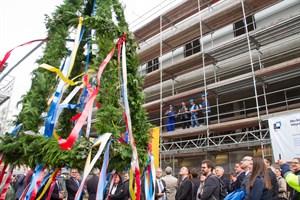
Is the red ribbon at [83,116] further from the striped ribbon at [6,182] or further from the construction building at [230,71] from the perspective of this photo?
the construction building at [230,71]

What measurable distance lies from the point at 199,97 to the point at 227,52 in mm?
2417

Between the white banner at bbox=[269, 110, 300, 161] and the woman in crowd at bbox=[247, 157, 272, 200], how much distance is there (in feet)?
14.8

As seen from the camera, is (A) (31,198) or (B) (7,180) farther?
(B) (7,180)

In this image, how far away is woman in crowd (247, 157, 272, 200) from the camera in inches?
134

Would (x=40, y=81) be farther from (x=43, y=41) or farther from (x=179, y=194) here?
(x=179, y=194)

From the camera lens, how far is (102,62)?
8.36ft

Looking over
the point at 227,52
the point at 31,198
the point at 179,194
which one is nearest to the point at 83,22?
the point at 31,198

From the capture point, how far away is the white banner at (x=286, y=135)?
7.45 meters

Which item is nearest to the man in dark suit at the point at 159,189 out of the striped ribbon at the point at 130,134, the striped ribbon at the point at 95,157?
the striped ribbon at the point at 130,134

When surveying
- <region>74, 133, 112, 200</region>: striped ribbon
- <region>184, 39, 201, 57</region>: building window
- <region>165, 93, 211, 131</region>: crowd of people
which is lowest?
<region>74, 133, 112, 200</region>: striped ribbon

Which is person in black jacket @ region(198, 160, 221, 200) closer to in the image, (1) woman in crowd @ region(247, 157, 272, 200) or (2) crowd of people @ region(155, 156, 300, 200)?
(2) crowd of people @ region(155, 156, 300, 200)

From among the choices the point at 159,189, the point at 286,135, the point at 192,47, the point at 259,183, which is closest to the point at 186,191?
the point at 159,189

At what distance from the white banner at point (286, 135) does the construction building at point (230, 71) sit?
0.47m

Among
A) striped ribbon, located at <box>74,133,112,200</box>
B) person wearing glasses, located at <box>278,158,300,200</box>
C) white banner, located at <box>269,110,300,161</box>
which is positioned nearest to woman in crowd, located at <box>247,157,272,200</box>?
person wearing glasses, located at <box>278,158,300,200</box>
